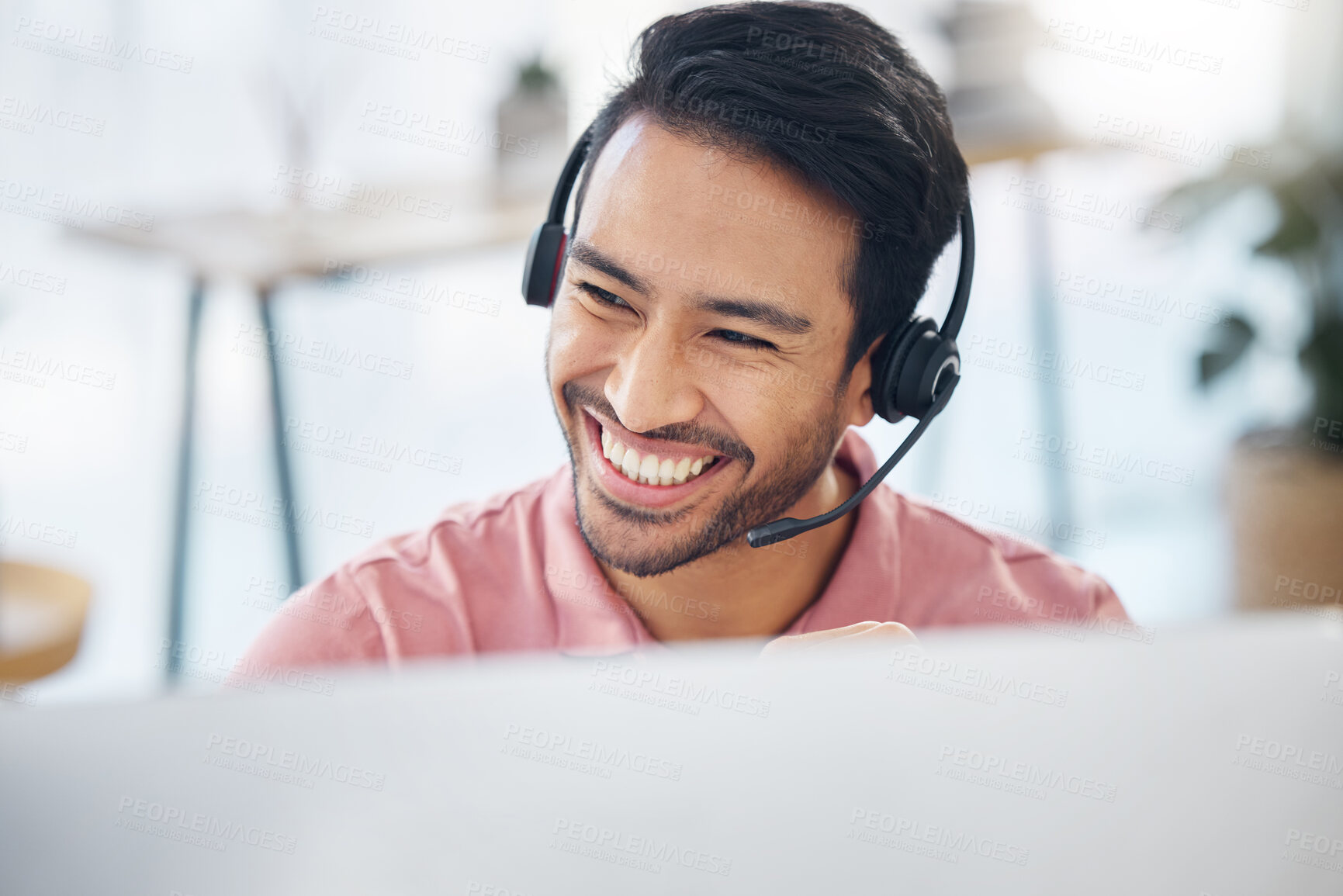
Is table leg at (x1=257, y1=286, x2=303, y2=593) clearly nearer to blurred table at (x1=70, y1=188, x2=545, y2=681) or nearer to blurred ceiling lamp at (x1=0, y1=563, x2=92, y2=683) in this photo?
blurred table at (x1=70, y1=188, x2=545, y2=681)

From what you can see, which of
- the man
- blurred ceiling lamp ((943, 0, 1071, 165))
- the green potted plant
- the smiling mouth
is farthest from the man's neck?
the green potted plant

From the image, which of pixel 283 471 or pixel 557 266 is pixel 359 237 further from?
pixel 557 266

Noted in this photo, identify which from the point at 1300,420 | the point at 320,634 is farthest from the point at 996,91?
the point at 320,634

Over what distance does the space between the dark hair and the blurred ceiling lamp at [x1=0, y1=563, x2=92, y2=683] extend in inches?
40.5

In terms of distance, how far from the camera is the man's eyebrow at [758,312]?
891 millimetres

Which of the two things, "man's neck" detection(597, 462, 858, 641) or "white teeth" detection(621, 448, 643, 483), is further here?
"man's neck" detection(597, 462, 858, 641)

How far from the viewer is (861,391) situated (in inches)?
41.8

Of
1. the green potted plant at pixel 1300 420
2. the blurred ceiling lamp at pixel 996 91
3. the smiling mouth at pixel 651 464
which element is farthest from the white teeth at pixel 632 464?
the green potted plant at pixel 1300 420

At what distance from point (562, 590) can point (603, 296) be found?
0.31 meters

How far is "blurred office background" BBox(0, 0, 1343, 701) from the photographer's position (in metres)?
1.94

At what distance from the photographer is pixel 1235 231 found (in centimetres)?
220

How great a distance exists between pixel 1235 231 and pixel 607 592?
1824mm

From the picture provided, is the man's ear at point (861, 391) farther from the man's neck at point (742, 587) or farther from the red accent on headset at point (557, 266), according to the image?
the red accent on headset at point (557, 266)

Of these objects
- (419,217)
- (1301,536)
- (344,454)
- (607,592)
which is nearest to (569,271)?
(607,592)
